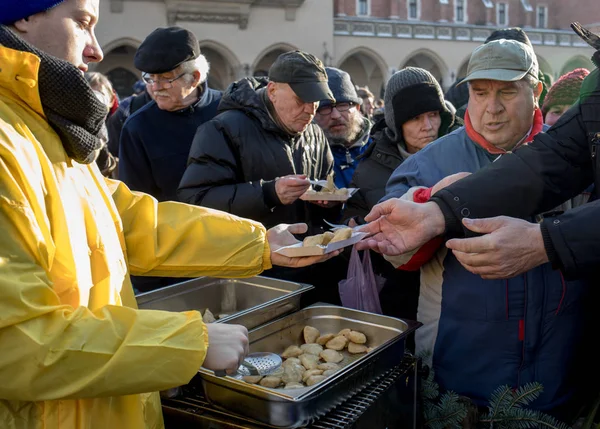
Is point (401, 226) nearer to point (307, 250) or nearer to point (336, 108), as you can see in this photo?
point (307, 250)

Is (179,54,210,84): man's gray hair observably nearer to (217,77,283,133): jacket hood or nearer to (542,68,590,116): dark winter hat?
(217,77,283,133): jacket hood

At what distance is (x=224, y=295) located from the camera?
2.72m

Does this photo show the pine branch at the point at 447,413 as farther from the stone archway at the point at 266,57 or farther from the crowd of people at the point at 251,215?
the stone archway at the point at 266,57

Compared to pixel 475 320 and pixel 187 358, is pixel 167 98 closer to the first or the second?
pixel 475 320

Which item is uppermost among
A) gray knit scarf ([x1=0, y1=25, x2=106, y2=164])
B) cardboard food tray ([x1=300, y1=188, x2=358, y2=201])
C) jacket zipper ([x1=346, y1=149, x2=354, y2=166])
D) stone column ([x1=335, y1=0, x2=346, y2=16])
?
stone column ([x1=335, y1=0, x2=346, y2=16])

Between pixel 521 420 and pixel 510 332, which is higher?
pixel 510 332

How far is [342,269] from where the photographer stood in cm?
326

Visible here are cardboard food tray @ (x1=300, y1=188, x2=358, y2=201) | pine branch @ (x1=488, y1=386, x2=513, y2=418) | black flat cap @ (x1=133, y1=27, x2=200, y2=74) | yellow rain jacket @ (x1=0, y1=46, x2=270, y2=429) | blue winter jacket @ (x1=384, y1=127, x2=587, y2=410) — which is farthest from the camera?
black flat cap @ (x1=133, y1=27, x2=200, y2=74)

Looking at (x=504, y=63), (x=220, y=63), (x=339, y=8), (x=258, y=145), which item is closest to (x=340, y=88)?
(x=258, y=145)

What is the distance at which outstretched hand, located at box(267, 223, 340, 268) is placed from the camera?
2020 millimetres

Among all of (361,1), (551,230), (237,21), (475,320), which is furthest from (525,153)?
(361,1)

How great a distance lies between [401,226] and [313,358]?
59cm

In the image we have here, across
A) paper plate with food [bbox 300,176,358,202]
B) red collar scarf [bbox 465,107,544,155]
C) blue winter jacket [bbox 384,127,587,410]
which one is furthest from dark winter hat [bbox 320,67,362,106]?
blue winter jacket [bbox 384,127,587,410]

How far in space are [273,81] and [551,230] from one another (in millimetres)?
1999
